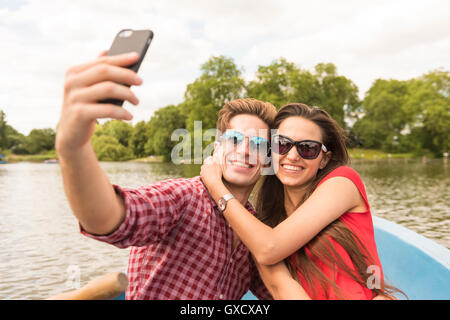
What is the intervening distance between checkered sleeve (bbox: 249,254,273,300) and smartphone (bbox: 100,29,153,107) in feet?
4.48

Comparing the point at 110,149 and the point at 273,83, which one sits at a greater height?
the point at 273,83

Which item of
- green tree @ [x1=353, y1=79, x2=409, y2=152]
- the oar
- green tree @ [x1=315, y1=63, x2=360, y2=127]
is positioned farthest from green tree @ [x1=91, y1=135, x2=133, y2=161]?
the oar

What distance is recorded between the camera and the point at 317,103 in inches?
1471

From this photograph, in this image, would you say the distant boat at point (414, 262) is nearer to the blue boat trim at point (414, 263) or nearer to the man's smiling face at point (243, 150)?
the blue boat trim at point (414, 263)

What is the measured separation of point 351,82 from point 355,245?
57.9 metres

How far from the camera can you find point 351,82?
55.4 metres

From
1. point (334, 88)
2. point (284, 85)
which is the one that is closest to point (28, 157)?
point (284, 85)

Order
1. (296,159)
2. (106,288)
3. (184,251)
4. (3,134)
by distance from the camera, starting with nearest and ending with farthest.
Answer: (106,288) < (184,251) < (296,159) < (3,134)

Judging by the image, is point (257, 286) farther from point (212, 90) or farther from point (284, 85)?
point (284, 85)

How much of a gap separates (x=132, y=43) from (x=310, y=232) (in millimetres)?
1195

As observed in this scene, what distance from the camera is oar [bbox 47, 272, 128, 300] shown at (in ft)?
4.00

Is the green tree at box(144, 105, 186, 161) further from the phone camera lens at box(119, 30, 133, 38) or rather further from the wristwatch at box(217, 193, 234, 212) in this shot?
the phone camera lens at box(119, 30, 133, 38)
